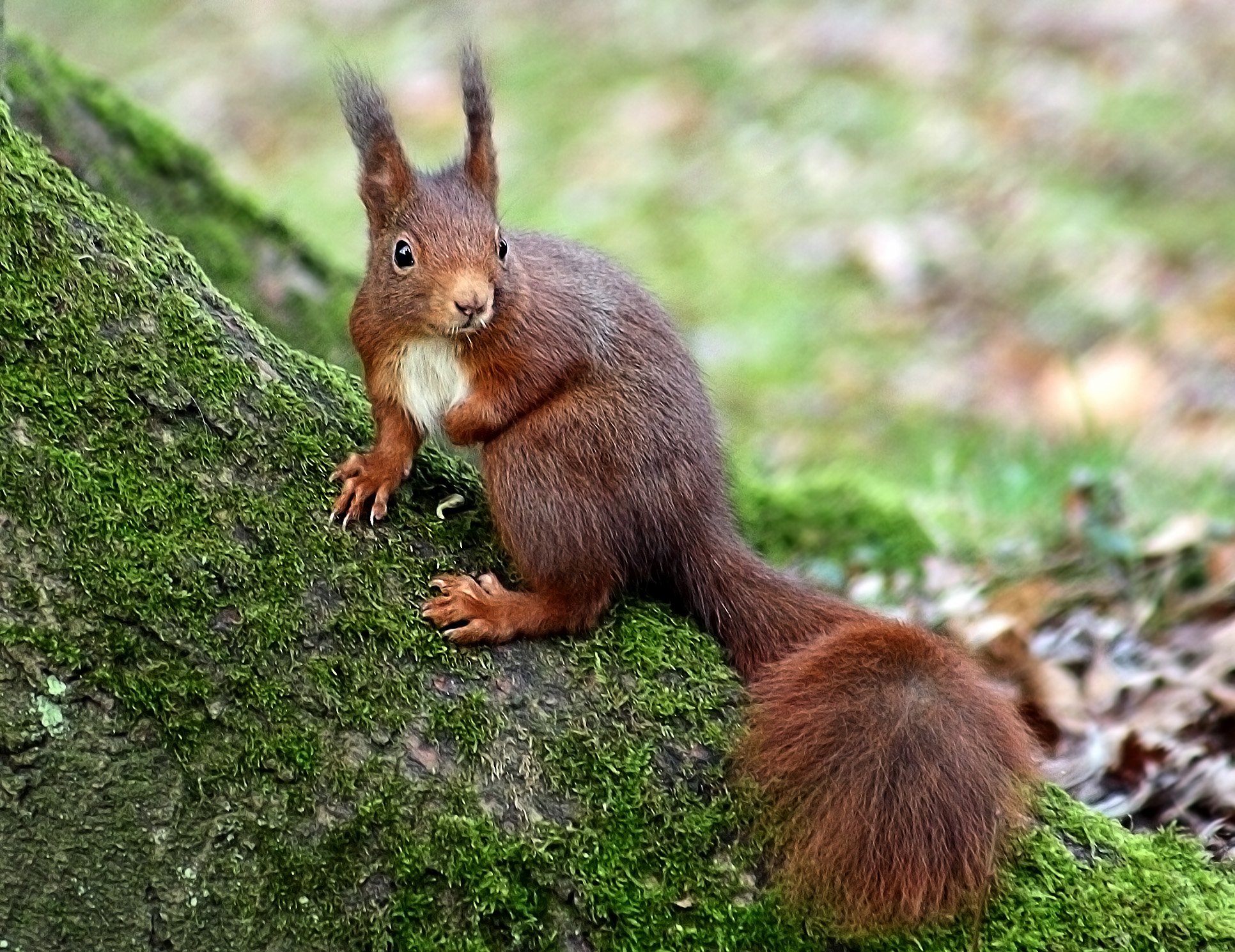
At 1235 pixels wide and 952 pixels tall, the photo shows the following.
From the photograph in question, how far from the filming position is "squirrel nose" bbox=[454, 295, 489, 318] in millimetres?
2570

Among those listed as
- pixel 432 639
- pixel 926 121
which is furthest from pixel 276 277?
pixel 926 121

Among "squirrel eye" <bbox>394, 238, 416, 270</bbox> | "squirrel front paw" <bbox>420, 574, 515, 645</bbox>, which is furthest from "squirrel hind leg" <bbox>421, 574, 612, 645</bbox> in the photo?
"squirrel eye" <bbox>394, 238, 416, 270</bbox>

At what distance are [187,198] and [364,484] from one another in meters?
2.28

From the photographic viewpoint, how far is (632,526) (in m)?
2.58

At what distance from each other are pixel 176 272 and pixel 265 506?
17.0 inches

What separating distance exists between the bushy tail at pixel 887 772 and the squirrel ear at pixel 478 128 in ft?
3.49

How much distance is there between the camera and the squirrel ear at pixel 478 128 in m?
2.61

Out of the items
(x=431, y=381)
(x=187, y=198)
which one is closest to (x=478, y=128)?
(x=431, y=381)

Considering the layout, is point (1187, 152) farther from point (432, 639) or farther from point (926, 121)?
point (432, 639)

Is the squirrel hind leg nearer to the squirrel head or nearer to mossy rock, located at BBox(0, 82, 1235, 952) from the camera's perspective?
mossy rock, located at BBox(0, 82, 1235, 952)

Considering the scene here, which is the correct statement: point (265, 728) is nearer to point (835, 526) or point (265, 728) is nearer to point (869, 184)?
point (835, 526)

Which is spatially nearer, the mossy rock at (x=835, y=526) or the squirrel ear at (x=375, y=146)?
the squirrel ear at (x=375, y=146)

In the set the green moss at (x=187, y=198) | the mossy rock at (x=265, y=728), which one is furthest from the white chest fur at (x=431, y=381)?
the green moss at (x=187, y=198)

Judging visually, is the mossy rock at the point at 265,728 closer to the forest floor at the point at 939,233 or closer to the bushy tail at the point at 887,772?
the bushy tail at the point at 887,772
